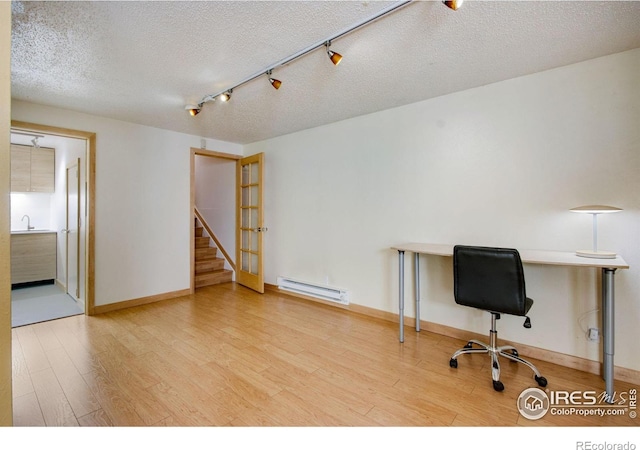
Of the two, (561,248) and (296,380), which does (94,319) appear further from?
(561,248)

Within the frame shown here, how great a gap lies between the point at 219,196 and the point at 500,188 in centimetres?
475

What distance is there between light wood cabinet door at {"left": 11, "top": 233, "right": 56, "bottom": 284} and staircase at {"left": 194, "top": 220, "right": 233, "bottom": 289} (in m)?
2.38

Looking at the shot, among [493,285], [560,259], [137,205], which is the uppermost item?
[137,205]

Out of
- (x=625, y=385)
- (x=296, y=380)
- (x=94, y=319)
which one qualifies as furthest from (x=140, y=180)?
(x=625, y=385)

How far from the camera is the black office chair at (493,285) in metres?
1.97

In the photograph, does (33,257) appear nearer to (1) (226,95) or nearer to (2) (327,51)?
(1) (226,95)

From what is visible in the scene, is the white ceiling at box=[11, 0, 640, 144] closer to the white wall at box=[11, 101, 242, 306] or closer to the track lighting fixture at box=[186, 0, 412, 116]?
the track lighting fixture at box=[186, 0, 412, 116]

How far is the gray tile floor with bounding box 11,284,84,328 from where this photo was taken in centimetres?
333

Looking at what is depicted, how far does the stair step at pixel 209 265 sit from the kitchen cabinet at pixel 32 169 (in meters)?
2.95

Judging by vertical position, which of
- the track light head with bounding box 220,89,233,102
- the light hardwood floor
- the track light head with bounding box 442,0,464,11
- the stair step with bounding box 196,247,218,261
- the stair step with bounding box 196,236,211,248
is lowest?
the light hardwood floor

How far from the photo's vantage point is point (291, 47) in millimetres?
2008

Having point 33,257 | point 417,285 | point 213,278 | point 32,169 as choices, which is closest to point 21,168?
point 32,169

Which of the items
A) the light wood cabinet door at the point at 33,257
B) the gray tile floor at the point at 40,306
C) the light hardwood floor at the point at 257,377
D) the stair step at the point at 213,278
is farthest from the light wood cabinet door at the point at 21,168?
the stair step at the point at 213,278

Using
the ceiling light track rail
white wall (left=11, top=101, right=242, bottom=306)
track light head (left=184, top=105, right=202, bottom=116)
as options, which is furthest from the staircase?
the ceiling light track rail
